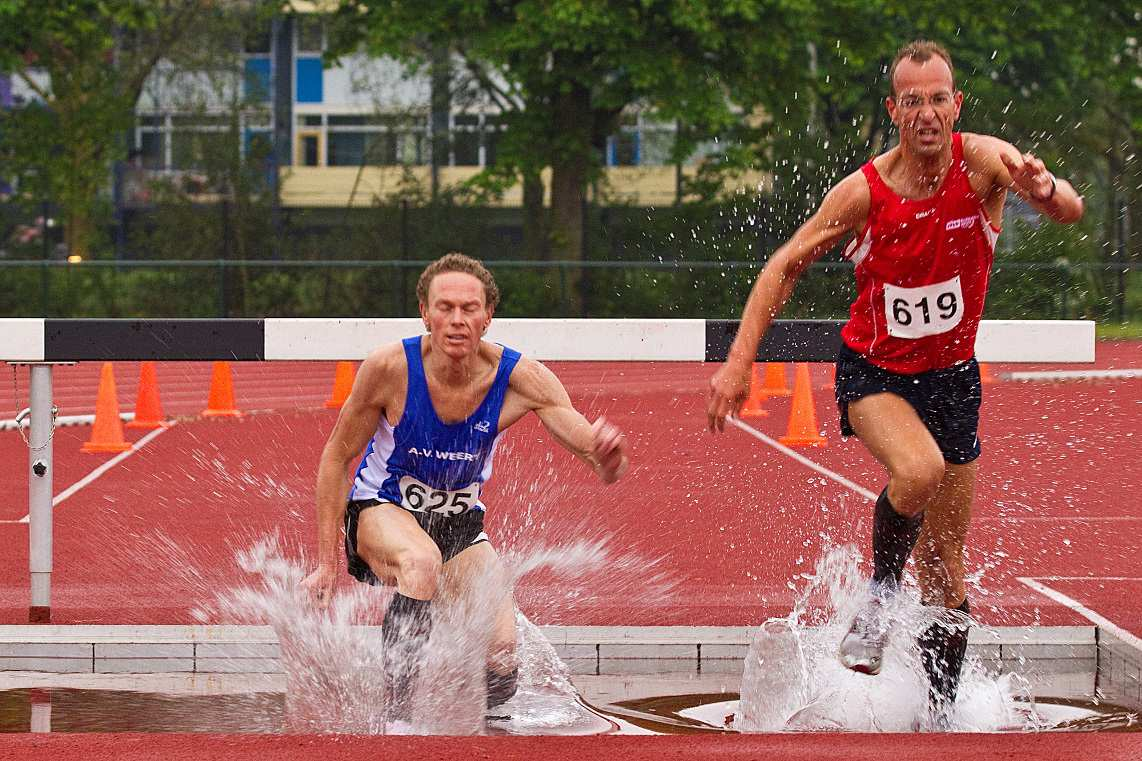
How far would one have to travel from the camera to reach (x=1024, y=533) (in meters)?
9.91

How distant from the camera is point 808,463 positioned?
12.8 meters

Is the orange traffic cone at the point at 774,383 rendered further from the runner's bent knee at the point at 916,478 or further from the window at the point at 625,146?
the window at the point at 625,146

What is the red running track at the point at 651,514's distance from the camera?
7496mm

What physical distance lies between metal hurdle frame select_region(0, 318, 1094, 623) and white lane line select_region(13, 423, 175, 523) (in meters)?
3.21

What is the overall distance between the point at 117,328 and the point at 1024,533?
554 centimetres

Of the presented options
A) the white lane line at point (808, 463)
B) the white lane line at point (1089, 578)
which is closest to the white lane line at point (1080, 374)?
the white lane line at point (808, 463)

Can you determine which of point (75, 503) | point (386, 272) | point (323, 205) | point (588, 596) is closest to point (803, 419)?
point (75, 503)

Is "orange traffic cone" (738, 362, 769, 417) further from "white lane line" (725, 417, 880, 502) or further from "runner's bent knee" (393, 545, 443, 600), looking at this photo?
"runner's bent knee" (393, 545, 443, 600)

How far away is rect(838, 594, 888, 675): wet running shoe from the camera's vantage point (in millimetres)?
5379

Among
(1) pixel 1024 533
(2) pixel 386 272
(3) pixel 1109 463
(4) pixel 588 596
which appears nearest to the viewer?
(4) pixel 588 596

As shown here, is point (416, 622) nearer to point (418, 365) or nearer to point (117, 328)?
point (418, 365)

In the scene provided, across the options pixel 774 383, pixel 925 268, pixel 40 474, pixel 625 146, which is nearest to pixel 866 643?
pixel 925 268

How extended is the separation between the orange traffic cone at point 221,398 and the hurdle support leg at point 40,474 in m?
9.87

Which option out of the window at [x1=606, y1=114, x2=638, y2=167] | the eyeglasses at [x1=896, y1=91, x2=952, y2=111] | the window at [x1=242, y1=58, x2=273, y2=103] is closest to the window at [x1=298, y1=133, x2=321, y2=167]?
the window at [x1=242, y1=58, x2=273, y2=103]
